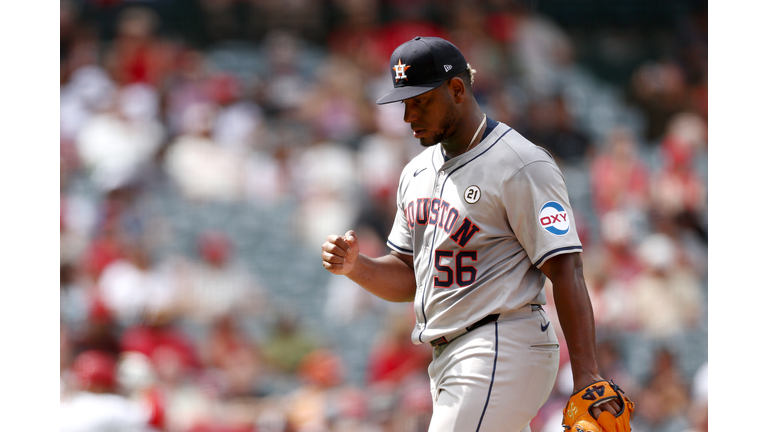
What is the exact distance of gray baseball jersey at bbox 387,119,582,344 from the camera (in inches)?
82.0

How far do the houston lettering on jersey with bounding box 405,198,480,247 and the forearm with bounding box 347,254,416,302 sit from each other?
17 centimetres

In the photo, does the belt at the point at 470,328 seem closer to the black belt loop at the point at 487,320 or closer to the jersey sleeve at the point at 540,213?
the black belt loop at the point at 487,320

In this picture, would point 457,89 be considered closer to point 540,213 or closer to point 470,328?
point 540,213

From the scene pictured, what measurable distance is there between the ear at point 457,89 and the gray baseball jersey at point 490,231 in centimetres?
15

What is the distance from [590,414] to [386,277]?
831mm

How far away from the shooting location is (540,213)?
207 cm

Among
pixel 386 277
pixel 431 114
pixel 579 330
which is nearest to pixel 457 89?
pixel 431 114

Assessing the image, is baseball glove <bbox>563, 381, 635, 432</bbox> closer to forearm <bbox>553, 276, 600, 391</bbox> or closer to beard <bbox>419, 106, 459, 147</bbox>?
forearm <bbox>553, 276, 600, 391</bbox>

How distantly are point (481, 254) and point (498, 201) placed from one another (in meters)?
0.17

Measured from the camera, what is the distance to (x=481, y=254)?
2170 mm

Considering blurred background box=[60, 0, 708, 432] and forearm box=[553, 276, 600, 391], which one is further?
blurred background box=[60, 0, 708, 432]

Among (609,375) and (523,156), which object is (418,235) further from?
(609,375)

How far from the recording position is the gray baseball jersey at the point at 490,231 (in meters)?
2.08

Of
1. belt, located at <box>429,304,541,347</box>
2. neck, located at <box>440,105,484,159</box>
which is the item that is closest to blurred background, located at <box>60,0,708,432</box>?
belt, located at <box>429,304,541,347</box>
